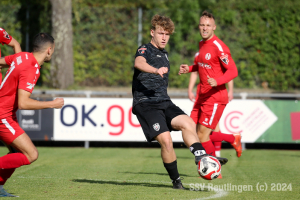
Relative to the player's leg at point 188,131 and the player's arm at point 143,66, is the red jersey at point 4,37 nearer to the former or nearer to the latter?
the player's arm at point 143,66

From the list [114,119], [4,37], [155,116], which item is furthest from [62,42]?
[155,116]

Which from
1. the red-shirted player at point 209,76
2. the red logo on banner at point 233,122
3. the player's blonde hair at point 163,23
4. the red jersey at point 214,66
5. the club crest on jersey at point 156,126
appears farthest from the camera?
the red logo on banner at point 233,122

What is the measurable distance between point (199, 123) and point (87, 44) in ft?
30.0

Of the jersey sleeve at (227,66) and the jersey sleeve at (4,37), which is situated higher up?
the jersey sleeve at (4,37)

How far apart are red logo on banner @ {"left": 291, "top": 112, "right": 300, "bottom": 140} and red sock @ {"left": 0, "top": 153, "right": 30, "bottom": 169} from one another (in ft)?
26.5

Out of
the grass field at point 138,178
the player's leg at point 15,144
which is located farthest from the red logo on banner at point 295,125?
the player's leg at point 15,144

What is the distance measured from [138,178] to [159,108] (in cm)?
160

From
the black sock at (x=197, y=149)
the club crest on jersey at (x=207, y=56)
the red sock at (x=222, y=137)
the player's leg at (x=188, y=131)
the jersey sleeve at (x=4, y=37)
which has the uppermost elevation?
the jersey sleeve at (x=4, y=37)

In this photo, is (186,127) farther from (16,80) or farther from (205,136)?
(16,80)

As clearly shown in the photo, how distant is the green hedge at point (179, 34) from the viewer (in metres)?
14.6

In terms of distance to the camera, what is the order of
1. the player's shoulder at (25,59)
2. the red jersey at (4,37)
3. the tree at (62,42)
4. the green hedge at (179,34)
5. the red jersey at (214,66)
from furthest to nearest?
the green hedge at (179,34), the tree at (62,42), the red jersey at (214,66), the red jersey at (4,37), the player's shoulder at (25,59)

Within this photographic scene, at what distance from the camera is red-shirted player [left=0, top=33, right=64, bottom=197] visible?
4.86 meters

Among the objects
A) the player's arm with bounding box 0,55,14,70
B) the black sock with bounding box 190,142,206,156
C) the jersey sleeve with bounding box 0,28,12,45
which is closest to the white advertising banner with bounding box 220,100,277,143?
the black sock with bounding box 190,142,206,156

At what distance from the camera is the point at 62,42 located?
13.9 metres
